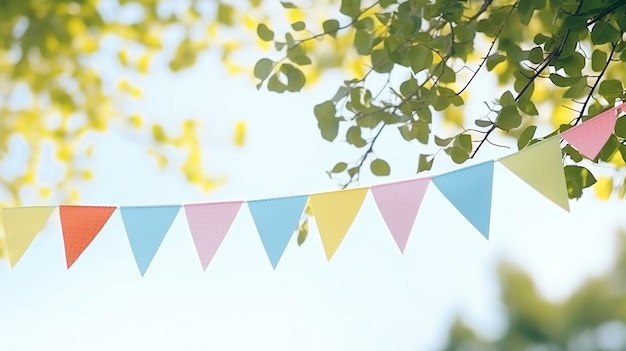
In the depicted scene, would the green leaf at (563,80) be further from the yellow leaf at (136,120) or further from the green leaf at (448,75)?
the yellow leaf at (136,120)

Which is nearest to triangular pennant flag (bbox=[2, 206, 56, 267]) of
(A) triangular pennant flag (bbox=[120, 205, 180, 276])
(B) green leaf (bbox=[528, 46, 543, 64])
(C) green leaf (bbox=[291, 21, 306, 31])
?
(A) triangular pennant flag (bbox=[120, 205, 180, 276])

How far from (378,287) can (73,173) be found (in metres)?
0.99

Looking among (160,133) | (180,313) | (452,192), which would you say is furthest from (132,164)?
(452,192)

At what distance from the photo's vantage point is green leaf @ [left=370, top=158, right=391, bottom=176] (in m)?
0.97

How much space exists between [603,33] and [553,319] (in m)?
3.26

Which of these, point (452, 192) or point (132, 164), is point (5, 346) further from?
point (452, 192)

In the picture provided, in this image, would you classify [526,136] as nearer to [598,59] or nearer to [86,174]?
[598,59]

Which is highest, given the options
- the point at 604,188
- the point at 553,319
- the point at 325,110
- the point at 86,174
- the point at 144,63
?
the point at 325,110

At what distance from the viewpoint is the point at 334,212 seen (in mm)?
905

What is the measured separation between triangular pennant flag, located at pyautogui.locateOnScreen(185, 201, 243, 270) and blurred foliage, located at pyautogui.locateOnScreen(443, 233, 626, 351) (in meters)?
2.72

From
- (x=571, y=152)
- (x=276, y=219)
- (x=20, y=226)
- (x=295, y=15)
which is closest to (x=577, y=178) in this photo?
(x=571, y=152)

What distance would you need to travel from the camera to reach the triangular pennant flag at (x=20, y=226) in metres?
0.94

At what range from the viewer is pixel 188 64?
1795mm

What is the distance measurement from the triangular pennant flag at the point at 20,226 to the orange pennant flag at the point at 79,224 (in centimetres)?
3
